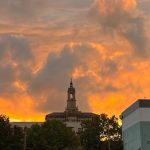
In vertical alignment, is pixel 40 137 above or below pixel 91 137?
below

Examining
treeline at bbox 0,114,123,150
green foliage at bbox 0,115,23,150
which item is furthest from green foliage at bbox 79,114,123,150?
green foliage at bbox 0,115,23,150

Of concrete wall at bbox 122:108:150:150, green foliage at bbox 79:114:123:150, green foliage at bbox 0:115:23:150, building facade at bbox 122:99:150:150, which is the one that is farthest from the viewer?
green foliage at bbox 79:114:123:150

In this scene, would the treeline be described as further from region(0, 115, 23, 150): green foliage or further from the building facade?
the building facade

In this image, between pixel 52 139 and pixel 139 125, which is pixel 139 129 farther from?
pixel 52 139

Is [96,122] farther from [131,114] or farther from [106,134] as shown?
[131,114]

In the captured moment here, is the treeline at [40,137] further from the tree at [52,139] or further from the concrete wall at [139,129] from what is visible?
the concrete wall at [139,129]

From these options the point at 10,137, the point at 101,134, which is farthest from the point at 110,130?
the point at 10,137

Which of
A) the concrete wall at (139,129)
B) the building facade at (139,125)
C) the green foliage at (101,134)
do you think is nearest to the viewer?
the concrete wall at (139,129)

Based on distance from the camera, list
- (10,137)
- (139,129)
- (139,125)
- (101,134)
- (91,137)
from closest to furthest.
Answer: (139,125) → (139,129) → (10,137) → (91,137) → (101,134)

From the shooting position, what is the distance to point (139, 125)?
11219cm

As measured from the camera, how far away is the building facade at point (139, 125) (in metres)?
111

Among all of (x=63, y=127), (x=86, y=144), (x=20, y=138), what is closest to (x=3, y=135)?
(x=20, y=138)

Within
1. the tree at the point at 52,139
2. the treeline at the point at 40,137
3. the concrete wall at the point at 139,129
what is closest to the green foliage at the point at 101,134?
the treeline at the point at 40,137

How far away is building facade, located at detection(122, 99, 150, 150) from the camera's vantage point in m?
111
